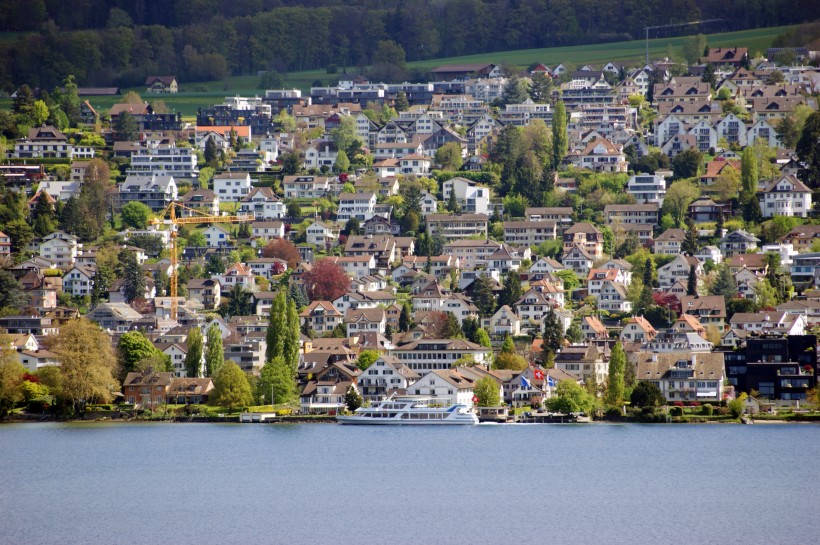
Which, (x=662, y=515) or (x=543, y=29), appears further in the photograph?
(x=543, y=29)

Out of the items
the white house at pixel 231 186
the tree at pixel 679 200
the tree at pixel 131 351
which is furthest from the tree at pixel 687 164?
the tree at pixel 131 351

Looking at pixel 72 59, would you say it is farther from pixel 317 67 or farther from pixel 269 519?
pixel 269 519

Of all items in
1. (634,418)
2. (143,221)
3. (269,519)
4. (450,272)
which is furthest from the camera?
(143,221)

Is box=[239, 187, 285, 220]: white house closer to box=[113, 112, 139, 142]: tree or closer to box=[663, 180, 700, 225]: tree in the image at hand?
box=[113, 112, 139, 142]: tree

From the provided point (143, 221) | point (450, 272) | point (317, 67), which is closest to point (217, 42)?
point (317, 67)

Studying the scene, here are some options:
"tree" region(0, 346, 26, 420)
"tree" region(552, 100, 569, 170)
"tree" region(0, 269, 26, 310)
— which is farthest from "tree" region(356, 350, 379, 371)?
"tree" region(552, 100, 569, 170)

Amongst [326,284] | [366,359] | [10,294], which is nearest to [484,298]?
[326,284]
